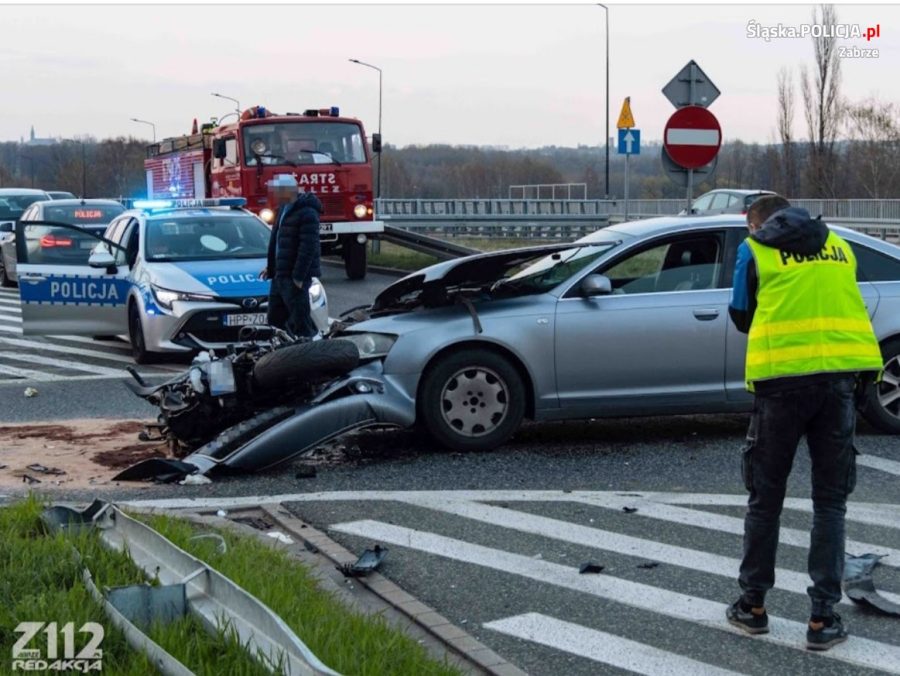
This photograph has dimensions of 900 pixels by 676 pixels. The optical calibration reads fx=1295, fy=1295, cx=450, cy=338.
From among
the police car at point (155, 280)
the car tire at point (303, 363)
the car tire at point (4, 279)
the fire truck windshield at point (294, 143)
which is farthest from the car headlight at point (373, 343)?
the car tire at point (4, 279)

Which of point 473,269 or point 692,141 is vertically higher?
point 692,141

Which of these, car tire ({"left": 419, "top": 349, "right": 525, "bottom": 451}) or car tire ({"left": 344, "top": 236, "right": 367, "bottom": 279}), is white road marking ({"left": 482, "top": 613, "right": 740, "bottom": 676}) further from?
car tire ({"left": 344, "top": 236, "right": 367, "bottom": 279})

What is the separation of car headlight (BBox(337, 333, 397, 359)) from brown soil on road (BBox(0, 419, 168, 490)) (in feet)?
4.94

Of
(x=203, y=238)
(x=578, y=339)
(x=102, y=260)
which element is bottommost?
(x=578, y=339)

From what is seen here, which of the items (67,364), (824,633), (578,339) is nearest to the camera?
(824,633)

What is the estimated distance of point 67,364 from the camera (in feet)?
45.8

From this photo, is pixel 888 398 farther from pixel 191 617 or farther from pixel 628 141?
pixel 628 141

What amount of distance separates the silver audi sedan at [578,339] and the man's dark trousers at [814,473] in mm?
3516

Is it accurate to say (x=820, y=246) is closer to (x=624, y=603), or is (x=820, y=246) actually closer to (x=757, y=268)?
(x=757, y=268)

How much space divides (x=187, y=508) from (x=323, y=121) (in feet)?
54.1

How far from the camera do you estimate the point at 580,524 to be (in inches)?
270

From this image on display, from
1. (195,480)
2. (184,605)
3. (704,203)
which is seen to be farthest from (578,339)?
(704,203)

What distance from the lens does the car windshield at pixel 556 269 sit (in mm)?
8898

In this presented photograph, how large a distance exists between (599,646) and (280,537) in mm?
2081
